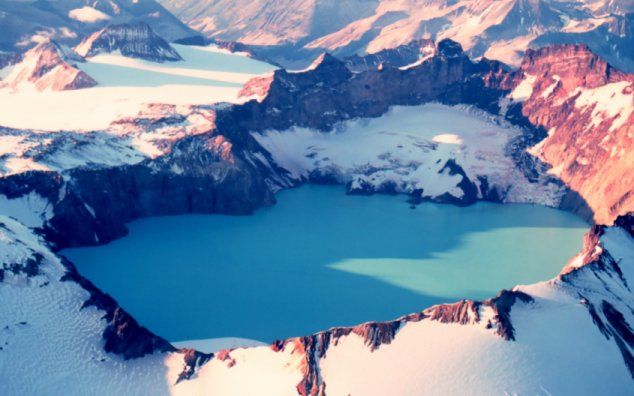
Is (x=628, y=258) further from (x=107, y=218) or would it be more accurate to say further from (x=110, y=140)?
(x=110, y=140)

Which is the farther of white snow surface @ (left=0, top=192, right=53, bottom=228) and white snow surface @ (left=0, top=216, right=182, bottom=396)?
white snow surface @ (left=0, top=192, right=53, bottom=228)

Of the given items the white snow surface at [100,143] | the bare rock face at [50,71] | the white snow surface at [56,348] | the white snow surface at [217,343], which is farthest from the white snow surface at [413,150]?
the white snow surface at [56,348]

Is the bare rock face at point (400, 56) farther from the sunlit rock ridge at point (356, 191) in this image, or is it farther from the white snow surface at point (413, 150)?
the white snow surface at point (413, 150)

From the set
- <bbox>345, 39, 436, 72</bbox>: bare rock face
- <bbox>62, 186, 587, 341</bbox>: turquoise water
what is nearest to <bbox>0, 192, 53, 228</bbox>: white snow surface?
<bbox>62, 186, 587, 341</bbox>: turquoise water

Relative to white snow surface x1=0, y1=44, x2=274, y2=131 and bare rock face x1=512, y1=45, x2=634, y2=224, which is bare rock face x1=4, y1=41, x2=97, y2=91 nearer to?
white snow surface x1=0, y1=44, x2=274, y2=131

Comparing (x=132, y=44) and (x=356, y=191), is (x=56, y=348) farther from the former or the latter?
(x=132, y=44)
